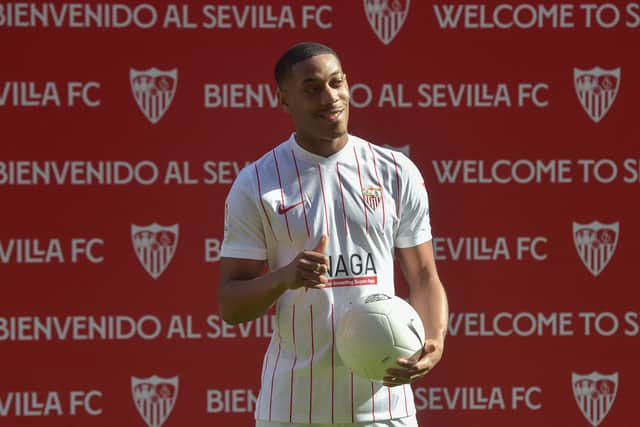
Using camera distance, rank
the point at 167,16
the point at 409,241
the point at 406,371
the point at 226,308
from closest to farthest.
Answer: the point at 406,371
the point at 226,308
the point at 409,241
the point at 167,16

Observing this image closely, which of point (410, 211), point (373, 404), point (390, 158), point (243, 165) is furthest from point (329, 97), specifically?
point (243, 165)

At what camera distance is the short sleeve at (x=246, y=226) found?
7.18ft

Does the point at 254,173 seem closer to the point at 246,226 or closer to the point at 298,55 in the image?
the point at 246,226

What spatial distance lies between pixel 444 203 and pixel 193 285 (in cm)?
103

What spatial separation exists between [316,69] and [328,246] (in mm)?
411

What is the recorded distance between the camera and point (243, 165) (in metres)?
3.73

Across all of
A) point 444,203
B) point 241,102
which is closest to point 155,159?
point 241,102

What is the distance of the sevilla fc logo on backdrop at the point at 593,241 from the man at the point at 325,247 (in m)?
1.63

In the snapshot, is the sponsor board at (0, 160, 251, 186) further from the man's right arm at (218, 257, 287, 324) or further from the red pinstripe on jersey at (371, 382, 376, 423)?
the red pinstripe on jersey at (371, 382, 376, 423)

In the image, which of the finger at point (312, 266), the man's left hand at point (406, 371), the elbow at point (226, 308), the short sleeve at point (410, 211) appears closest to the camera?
the finger at point (312, 266)

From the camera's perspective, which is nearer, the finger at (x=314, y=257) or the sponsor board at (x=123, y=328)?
the finger at (x=314, y=257)

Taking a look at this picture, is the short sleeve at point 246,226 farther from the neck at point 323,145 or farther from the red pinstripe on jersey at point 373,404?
the red pinstripe on jersey at point 373,404

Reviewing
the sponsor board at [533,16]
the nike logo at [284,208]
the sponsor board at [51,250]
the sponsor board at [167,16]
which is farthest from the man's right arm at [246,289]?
the sponsor board at [533,16]

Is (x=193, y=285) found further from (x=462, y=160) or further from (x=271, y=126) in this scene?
(x=462, y=160)
